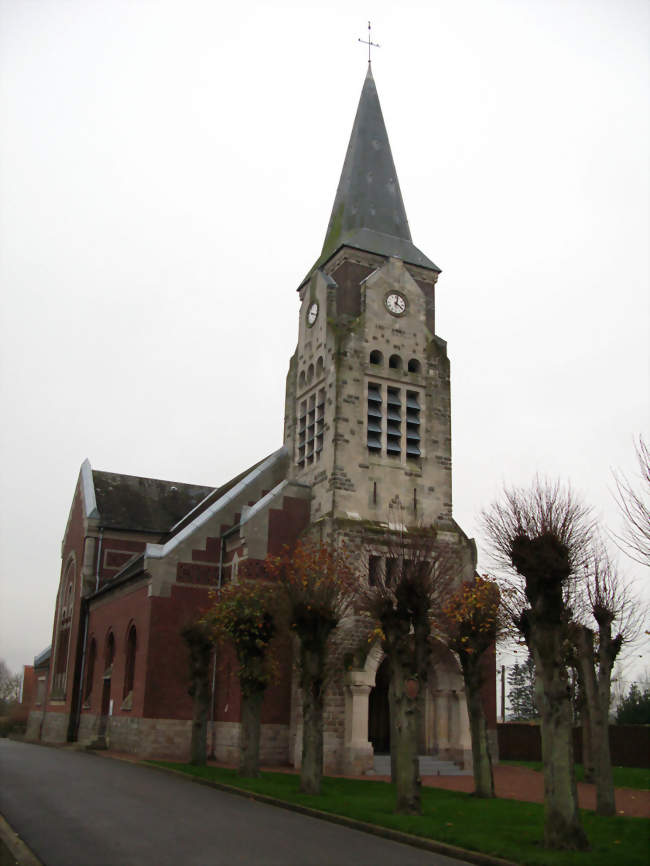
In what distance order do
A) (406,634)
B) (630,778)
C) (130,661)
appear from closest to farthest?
(406,634) → (630,778) → (130,661)

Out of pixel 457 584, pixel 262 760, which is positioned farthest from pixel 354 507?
pixel 262 760

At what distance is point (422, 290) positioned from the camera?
40250 mm

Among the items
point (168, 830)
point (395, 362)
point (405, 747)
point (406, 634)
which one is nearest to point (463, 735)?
point (406, 634)

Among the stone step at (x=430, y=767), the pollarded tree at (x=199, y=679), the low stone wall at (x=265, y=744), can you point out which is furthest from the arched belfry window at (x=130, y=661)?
the stone step at (x=430, y=767)

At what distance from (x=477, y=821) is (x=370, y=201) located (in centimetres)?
3097

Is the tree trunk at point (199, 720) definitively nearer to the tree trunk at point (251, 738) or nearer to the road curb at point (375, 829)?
the tree trunk at point (251, 738)

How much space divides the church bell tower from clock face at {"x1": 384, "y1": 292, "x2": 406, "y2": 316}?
0.06m

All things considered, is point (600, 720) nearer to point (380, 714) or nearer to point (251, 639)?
point (251, 639)

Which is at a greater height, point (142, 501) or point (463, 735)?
point (142, 501)

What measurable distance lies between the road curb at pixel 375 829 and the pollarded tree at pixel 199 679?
4.19 meters

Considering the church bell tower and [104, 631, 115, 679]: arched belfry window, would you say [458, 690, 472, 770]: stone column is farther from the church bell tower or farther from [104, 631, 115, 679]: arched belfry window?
[104, 631, 115, 679]: arched belfry window

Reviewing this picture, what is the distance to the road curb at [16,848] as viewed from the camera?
11891 millimetres

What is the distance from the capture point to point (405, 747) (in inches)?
762

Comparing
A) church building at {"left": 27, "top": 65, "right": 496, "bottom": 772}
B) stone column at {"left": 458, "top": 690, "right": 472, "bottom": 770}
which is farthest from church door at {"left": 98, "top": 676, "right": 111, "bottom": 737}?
stone column at {"left": 458, "top": 690, "right": 472, "bottom": 770}
